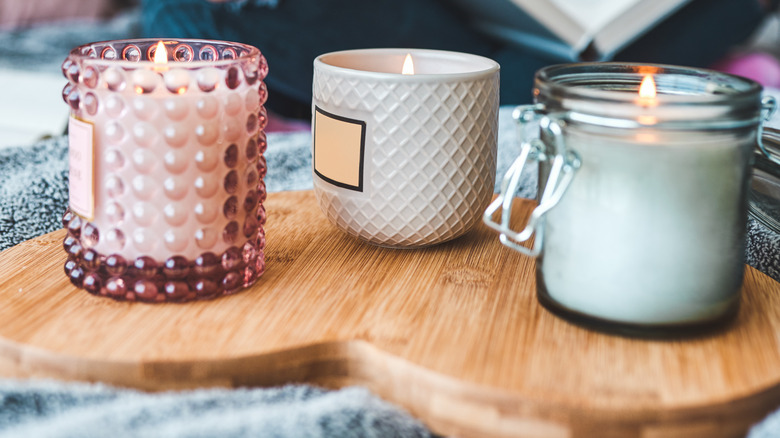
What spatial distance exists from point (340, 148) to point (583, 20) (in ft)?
2.15

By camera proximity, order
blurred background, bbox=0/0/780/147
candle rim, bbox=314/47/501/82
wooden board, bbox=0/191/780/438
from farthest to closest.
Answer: blurred background, bbox=0/0/780/147, candle rim, bbox=314/47/501/82, wooden board, bbox=0/191/780/438

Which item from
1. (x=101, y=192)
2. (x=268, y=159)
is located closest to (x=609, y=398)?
Answer: (x=101, y=192)

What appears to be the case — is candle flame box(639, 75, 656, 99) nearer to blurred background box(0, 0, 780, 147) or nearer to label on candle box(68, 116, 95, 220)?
label on candle box(68, 116, 95, 220)

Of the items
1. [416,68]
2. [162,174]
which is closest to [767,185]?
[416,68]

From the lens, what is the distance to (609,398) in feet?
0.97

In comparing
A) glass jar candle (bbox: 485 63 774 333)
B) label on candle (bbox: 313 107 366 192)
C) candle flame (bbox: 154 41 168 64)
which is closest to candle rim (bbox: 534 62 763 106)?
glass jar candle (bbox: 485 63 774 333)

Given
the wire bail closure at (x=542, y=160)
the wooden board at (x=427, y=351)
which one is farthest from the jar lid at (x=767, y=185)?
the wire bail closure at (x=542, y=160)

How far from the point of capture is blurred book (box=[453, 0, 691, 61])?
0.94m

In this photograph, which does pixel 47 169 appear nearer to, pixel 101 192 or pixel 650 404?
pixel 101 192

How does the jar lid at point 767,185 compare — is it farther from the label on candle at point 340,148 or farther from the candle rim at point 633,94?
the label on candle at point 340,148

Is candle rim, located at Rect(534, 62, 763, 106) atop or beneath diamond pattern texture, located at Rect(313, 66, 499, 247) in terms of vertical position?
atop

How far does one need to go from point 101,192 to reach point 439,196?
20 cm

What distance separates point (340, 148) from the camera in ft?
1.43

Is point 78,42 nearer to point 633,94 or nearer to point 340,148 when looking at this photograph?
point 340,148
